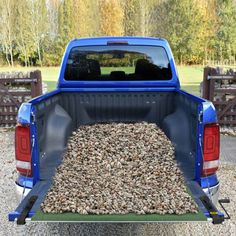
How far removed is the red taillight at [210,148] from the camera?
2975 millimetres

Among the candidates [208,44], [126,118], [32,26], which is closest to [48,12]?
[32,26]

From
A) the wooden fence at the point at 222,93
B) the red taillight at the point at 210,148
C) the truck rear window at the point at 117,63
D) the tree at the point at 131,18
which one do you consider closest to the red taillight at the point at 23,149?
the red taillight at the point at 210,148

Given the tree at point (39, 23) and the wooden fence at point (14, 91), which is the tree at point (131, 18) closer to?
the tree at point (39, 23)

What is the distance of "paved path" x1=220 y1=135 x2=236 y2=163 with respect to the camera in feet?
21.8

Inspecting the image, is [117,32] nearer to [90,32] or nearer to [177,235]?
[90,32]

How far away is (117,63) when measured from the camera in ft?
16.3

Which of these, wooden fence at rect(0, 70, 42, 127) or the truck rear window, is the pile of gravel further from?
wooden fence at rect(0, 70, 42, 127)

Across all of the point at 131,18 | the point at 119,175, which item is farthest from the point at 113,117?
the point at 131,18

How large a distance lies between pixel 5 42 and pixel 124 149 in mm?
42544

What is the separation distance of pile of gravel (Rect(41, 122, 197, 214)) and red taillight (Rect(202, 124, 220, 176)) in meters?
0.30

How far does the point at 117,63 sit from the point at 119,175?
2.06 meters

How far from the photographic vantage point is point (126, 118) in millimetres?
5066

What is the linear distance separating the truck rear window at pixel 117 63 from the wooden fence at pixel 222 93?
410 centimetres

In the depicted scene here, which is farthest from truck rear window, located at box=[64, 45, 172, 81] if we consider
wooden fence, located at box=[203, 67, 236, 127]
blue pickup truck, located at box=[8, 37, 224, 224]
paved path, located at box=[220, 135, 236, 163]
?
wooden fence, located at box=[203, 67, 236, 127]
